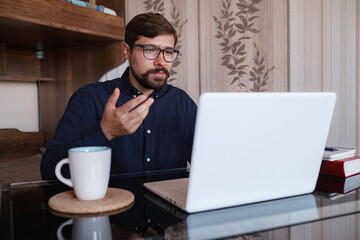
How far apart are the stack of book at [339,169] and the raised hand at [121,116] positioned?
47 cm

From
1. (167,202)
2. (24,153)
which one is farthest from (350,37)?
(24,153)

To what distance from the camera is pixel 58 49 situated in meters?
2.30

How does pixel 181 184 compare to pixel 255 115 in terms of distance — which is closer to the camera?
pixel 255 115

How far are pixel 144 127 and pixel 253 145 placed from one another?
0.81 m

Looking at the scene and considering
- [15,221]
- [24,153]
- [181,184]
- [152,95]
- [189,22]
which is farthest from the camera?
[189,22]

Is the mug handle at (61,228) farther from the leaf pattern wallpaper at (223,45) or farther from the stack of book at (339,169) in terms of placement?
the leaf pattern wallpaper at (223,45)

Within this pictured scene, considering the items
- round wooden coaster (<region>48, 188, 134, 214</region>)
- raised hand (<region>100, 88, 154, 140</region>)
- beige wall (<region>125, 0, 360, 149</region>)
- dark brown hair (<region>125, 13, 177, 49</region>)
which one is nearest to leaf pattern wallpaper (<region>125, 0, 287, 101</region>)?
beige wall (<region>125, 0, 360, 149</region>)

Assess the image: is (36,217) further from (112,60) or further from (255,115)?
(112,60)

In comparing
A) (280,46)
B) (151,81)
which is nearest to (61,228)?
(151,81)

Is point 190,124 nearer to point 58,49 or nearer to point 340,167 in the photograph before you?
point 340,167

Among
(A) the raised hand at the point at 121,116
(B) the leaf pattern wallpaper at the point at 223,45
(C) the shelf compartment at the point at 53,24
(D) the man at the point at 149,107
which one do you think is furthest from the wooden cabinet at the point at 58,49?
(A) the raised hand at the point at 121,116

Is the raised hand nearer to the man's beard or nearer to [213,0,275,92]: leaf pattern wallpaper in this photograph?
the man's beard

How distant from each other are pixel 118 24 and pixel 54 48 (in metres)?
0.52

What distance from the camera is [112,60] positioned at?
2.16 meters
